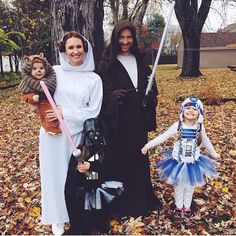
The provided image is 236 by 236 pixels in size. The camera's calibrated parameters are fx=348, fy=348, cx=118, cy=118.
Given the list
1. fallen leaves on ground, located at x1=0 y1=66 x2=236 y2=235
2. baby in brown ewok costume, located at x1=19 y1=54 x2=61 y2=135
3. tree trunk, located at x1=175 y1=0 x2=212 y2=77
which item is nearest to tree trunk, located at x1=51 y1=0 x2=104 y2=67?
baby in brown ewok costume, located at x1=19 y1=54 x2=61 y2=135

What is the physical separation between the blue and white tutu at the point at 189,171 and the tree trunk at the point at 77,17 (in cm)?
232

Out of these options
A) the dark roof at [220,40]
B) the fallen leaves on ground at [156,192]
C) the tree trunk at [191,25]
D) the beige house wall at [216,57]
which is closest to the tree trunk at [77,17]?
the fallen leaves on ground at [156,192]

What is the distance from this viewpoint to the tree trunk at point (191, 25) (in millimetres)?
19734

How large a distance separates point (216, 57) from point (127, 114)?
41.2 metres

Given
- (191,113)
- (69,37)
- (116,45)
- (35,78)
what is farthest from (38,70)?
(191,113)

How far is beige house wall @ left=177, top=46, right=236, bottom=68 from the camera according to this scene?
137 feet

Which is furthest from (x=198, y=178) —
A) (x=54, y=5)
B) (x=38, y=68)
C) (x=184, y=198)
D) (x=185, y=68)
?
(x=185, y=68)

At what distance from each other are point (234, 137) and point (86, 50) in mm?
4912

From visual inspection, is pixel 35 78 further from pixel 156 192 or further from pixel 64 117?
pixel 156 192

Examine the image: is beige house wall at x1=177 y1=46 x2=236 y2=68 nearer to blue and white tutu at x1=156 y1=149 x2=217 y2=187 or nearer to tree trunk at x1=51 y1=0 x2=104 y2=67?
tree trunk at x1=51 y1=0 x2=104 y2=67

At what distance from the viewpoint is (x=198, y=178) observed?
3.95 meters

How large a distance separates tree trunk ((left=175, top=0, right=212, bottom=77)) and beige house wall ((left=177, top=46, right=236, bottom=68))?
20.4 m

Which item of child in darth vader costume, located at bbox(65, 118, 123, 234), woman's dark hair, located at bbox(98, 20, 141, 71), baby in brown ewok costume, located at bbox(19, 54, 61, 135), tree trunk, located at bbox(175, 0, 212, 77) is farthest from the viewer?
tree trunk, located at bbox(175, 0, 212, 77)

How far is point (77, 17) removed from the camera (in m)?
5.08
